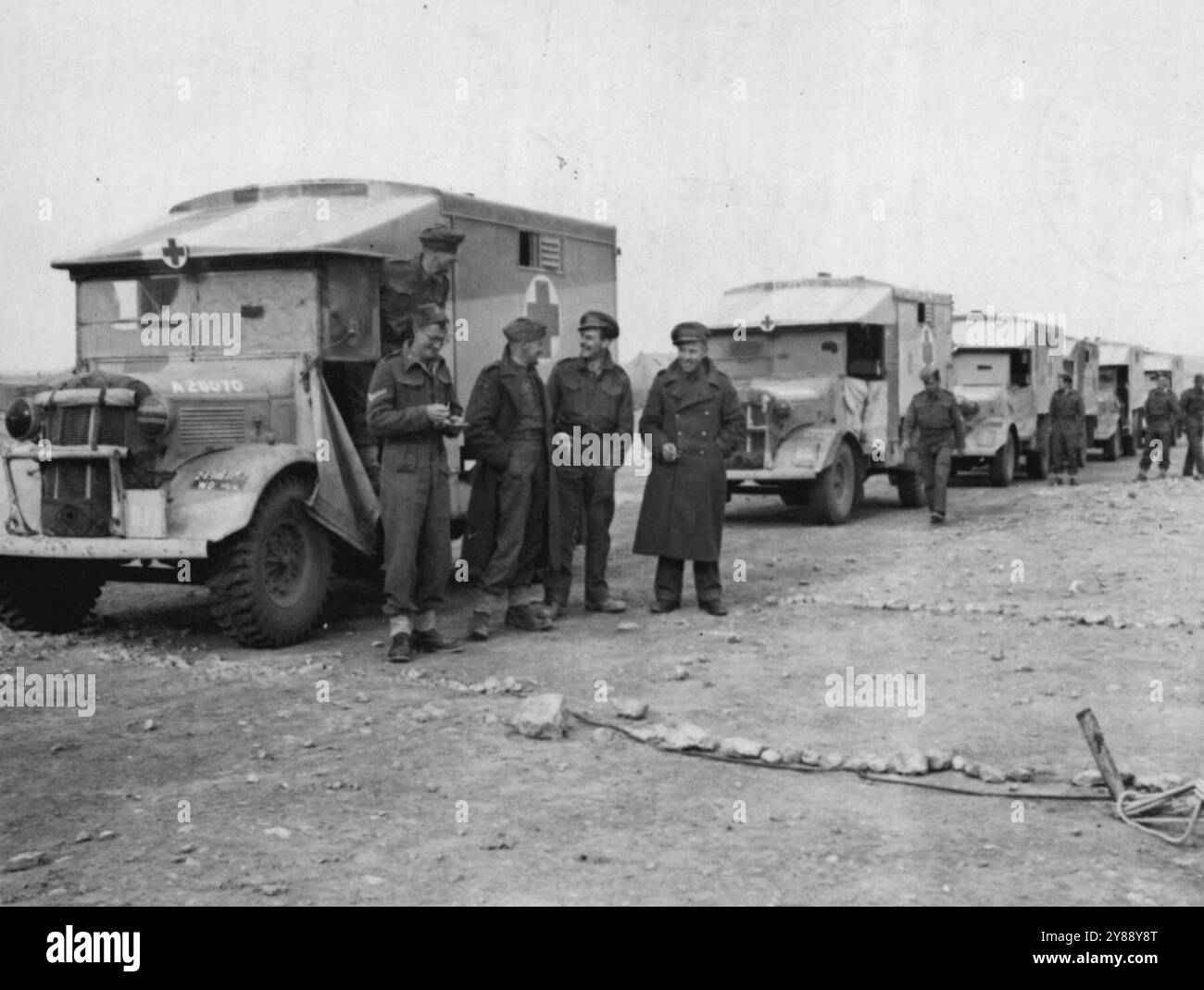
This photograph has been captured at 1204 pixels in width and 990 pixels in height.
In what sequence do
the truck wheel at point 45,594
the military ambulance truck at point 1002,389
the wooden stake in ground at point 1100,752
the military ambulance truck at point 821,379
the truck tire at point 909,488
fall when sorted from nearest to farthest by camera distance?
the wooden stake in ground at point 1100,752 → the truck wheel at point 45,594 → the military ambulance truck at point 821,379 → the truck tire at point 909,488 → the military ambulance truck at point 1002,389

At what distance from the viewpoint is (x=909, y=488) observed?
1772 centimetres

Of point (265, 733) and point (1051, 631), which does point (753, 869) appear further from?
point (1051, 631)

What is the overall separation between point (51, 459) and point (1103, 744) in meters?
6.04

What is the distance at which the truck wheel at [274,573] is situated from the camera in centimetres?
816

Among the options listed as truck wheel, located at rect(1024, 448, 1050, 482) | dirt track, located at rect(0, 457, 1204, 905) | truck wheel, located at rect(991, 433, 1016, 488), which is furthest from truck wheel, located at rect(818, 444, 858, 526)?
truck wheel, located at rect(1024, 448, 1050, 482)

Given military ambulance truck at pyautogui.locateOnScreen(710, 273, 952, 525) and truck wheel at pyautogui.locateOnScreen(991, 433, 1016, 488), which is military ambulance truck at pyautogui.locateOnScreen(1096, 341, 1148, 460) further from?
military ambulance truck at pyautogui.locateOnScreen(710, 273, 952, 525)

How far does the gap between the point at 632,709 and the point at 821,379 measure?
32.2 ft

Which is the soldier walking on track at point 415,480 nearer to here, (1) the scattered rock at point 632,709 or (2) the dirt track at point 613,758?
(2) the dirt track at point 613,758

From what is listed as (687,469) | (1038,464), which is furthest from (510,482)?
(1038,464)

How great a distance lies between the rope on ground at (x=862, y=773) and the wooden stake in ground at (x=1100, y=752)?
170 mm

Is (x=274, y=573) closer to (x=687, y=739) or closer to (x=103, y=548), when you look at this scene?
(x=103, y=548)

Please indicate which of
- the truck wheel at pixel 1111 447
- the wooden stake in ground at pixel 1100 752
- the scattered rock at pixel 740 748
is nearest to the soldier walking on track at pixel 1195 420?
the truck wheel at pixel 1111 447

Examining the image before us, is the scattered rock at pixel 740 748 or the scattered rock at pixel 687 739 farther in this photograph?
the scattered rock at pixel 687 739

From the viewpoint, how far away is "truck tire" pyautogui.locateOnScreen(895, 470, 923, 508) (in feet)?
57.8
